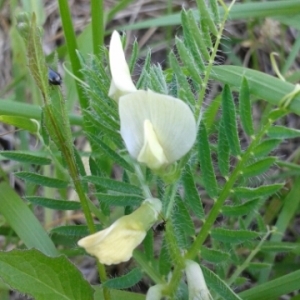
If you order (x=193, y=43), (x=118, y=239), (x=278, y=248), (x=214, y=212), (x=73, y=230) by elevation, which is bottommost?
(x=278, y=248)

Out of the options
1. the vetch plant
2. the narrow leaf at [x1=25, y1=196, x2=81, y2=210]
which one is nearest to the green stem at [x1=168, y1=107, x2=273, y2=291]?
the vetch plant

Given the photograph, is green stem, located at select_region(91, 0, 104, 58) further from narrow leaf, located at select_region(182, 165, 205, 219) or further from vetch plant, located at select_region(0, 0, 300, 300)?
narrow leaf, located at select_region(182, 165, 205, 219)

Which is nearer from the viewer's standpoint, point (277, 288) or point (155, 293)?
point (155, 293)

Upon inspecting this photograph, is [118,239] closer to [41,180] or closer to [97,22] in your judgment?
[41,180]

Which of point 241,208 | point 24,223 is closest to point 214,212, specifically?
point 241,208

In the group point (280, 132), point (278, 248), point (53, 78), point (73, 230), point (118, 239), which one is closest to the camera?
point (118, 239)

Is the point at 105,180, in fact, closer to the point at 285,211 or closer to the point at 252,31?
the point at 285,211
